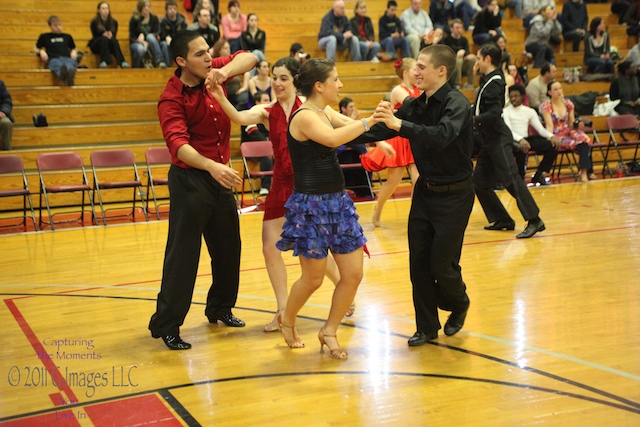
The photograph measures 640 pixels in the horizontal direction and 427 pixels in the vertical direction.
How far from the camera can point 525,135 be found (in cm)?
1161

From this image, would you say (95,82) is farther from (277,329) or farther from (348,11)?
(277,329)

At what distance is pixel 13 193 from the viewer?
966cm

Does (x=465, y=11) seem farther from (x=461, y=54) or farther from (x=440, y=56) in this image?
(x=440, y=56)

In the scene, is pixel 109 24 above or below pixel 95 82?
above

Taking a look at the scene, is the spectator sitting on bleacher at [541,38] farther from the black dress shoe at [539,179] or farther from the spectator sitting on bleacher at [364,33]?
the black dress shoe at [539,179]

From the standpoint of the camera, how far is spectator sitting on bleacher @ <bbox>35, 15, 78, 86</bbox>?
40.8 ft

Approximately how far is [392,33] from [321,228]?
36.9 ft

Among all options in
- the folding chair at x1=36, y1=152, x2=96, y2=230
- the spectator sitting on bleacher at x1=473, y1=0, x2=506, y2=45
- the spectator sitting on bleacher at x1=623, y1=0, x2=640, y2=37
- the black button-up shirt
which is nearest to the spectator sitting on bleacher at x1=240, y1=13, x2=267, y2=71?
the folding chair at x1=36, y1=152, x2=96, y2=230

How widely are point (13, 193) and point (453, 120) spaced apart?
22.8 ft

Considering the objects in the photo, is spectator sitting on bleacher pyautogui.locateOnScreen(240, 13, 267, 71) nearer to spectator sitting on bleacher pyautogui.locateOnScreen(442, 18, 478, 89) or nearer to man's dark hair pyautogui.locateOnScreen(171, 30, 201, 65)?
spectator sitting on bleacher pyautogui.locateOnScreen(442, 18, 478, 89)

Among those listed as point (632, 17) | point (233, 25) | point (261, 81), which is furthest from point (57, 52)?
point (632, 17)

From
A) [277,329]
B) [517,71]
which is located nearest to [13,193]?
[277,329]

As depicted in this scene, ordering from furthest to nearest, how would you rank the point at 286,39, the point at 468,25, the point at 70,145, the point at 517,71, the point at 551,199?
1. the point at 468,25
2. the point at 286,39
3. the point at 517,71
4. the point at 70,145
5. the point at 551,199

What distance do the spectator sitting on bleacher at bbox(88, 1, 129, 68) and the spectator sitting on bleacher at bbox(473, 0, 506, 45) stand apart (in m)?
6.80
